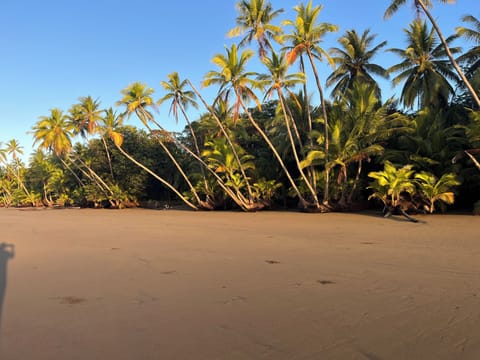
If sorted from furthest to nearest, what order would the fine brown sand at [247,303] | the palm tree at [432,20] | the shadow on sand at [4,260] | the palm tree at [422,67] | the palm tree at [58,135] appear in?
1. the palm tree at [58,135]
2. the palm tree at [422,67]
3. the palm tree at [432,20]
4. the shadow on sand at [4,260]
5. the fine brown sand at [247,303]

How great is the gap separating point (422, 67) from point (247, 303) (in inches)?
942

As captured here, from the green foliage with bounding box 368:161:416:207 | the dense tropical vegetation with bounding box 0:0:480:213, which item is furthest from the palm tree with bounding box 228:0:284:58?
the green foliage with bounding box 368:161:416:207

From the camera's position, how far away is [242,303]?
13.3 feet

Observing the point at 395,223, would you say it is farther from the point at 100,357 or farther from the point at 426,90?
the point at 426,90

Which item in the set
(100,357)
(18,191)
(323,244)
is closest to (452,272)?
(323,244)

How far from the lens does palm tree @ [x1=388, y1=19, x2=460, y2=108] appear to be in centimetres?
2230

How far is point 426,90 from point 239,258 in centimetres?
2119

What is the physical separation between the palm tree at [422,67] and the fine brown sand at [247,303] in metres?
17.9

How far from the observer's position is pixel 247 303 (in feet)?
13.3

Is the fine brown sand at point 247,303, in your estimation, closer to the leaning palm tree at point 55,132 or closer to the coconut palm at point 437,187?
the coconut palm at point 437,187

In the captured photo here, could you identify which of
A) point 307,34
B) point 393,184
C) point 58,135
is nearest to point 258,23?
point 307,34

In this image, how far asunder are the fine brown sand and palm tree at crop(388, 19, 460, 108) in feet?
58.6

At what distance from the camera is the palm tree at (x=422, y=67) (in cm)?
2230

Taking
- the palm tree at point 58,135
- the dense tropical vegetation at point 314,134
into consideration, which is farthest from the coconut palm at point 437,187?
the palm tree at point 58,135
